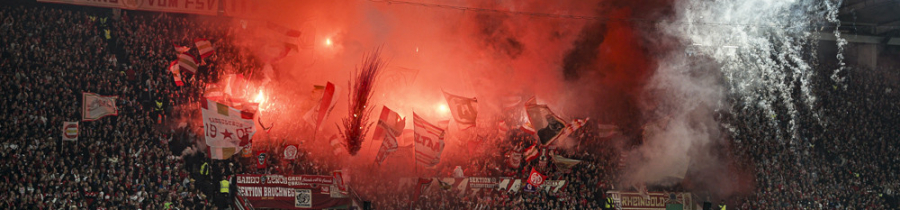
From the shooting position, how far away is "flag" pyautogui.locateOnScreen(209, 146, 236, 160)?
12.6 meters

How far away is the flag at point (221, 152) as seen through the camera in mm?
12602

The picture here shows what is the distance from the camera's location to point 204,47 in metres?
13.6

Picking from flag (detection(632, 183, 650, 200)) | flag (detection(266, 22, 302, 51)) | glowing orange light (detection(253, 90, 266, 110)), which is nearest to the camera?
glowing orange light (detection(253, 90, 266, 110))

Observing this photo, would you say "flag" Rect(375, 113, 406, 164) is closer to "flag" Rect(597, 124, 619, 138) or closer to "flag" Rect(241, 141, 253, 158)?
"flag" Rect(241, 141, 253, 158)

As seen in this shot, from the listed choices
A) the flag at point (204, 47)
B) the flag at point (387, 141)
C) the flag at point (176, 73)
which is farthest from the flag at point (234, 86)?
the flag at point (387, 141)

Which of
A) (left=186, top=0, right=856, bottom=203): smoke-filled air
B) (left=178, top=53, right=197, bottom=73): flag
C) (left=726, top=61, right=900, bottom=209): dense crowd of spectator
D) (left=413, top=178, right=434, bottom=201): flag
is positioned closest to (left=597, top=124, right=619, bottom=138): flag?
(left=186, top=0, right=856, bottom=203): smoke-filled air

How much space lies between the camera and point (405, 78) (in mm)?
15289

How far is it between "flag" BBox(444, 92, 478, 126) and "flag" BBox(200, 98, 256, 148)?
4.01 m

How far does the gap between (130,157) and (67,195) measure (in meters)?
1.15

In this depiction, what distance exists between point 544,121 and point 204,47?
702cm

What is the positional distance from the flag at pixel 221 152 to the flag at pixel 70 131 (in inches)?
87.4

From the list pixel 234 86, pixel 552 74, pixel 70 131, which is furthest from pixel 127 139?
pixel 552 74

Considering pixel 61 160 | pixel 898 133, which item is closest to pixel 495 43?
pixel 61 160

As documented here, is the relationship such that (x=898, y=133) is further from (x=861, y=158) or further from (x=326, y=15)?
(x=326, y=15)
